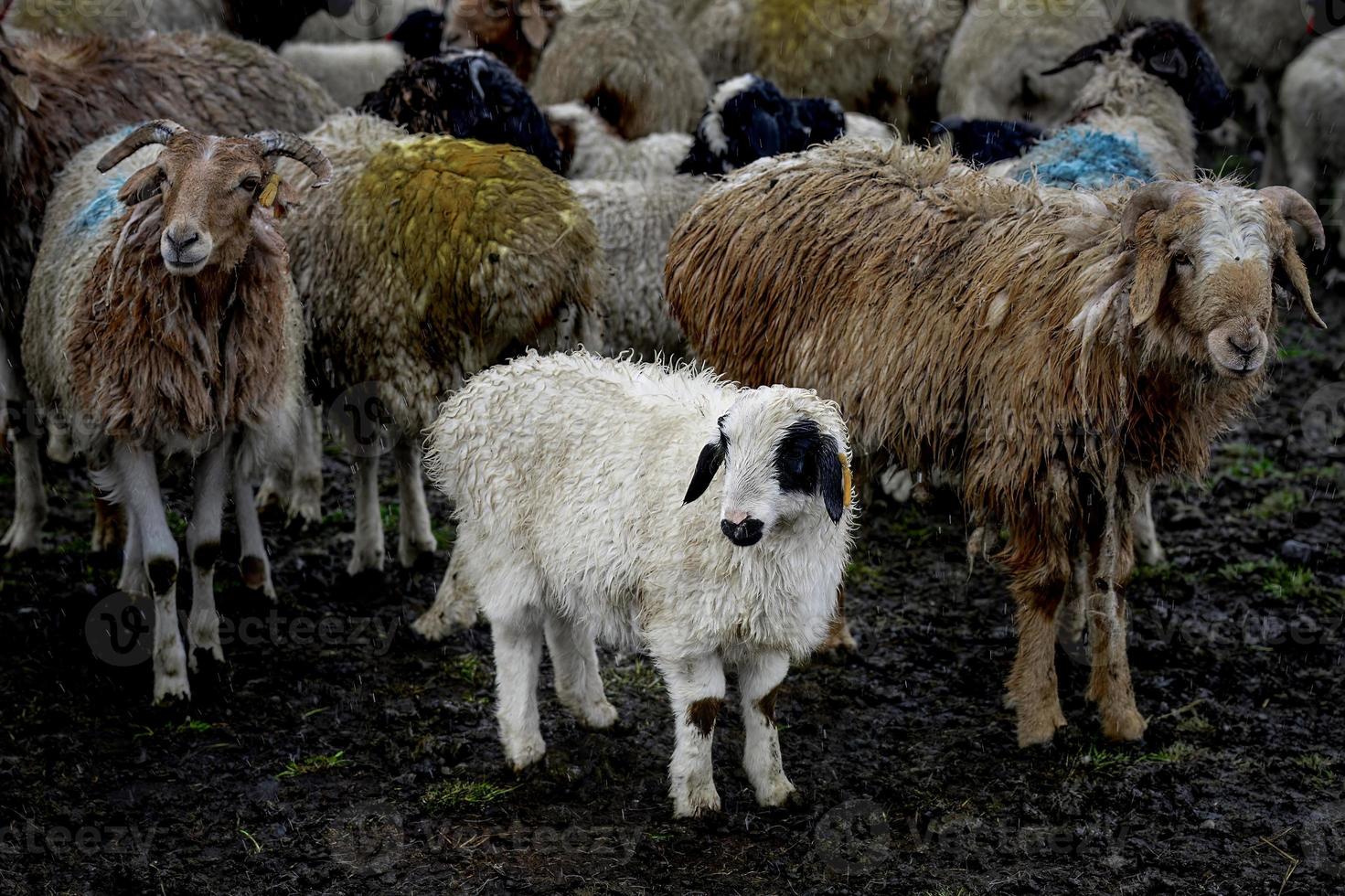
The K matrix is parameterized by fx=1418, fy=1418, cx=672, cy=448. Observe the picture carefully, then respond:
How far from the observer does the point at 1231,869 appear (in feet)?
14.8

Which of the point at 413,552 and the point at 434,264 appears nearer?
the point at 434,264

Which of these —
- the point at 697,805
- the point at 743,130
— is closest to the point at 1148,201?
the point at 697,805

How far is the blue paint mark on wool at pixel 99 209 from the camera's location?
241 inches

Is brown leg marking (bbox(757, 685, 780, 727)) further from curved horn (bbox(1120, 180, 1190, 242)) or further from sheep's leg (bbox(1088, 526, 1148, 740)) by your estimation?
curved horn (bbox(1120, 180, 1190, 242))

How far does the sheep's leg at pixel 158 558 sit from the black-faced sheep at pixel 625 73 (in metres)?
5.09

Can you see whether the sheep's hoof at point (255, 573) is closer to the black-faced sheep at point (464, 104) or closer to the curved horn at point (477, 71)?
the black-faced sheep at point (464, 104)

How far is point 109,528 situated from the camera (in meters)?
7.11

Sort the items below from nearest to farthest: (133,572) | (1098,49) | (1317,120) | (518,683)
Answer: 1. (518,683)
2. (133,572)
3. (1098,49)
4. (1317,120)

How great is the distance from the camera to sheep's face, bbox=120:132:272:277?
5055 mm

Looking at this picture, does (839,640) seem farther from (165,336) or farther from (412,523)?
(165,336)
